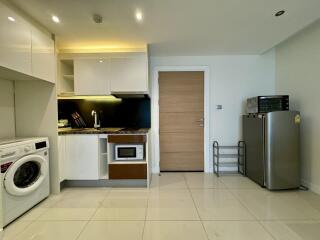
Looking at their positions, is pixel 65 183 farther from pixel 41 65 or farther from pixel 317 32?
pixel 317 32

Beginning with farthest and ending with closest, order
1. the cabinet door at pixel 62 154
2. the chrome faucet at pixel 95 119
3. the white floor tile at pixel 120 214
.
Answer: the chrome faucet at pixel 95 119 < the cabinet door at pixel 62 154 < the white floor tile at pixel 120 214

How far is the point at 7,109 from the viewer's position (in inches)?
106

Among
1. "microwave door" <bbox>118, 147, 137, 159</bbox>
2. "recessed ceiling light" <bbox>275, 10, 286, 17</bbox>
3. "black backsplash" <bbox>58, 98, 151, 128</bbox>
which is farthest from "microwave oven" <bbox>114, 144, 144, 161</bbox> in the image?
"recessed ceiling light" <bbox>275, 10, 286, 17</bbox>

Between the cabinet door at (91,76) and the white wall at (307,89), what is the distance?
9.66 ft

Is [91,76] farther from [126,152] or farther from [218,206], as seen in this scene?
[218,206]

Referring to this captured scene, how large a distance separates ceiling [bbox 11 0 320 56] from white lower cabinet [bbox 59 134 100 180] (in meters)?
1.48

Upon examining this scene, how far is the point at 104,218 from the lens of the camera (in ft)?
7.36

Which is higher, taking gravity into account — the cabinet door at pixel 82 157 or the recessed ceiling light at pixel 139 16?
the recessed ceiling light at pixel 139 16

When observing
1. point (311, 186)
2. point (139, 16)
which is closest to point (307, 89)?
point (311, 186)

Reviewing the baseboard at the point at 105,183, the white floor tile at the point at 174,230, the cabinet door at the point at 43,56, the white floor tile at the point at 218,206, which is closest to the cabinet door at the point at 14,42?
the cabinet door at the point at 43,56


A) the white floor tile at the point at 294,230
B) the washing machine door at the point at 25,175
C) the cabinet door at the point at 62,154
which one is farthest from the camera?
the cabinet door at the point at 62,154

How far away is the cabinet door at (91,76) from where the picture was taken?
130 inches

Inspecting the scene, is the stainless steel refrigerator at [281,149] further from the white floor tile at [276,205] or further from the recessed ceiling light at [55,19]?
the recessed ceiling light at [55,19]

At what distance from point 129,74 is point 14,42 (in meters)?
1.54
